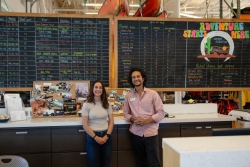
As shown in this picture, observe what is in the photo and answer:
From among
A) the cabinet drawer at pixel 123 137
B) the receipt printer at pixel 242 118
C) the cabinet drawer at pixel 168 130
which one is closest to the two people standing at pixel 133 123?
the cabinet drawer at pixel 123 137

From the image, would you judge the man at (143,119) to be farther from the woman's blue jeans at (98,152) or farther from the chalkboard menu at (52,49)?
the chalkboard menu at (52,49)

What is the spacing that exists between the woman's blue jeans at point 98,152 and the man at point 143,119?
33 centimetres

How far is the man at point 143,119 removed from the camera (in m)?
2.71

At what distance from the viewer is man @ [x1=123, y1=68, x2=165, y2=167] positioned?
2.71 metres

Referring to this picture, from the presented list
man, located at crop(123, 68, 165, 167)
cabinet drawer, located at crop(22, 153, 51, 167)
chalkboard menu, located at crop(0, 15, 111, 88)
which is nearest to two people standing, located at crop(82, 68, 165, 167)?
man, located at crop(123, 68, 165, 167)

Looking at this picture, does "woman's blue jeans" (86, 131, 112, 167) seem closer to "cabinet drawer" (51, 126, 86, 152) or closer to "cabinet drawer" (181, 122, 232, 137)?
"cabinet drawer" (51, 126, 86, 152)

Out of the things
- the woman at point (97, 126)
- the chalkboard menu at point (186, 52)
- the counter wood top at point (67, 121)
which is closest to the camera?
the woman at point (97, 126)

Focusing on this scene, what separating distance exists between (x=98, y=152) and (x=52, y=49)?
5.31ft

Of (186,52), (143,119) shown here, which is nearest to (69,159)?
(143,119)

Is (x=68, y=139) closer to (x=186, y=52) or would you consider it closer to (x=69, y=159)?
(x=69, y=159)

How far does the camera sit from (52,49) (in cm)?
335

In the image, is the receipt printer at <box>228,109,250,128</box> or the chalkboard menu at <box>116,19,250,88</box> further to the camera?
the chalkboard menu at <box>116,19,250,88</box>

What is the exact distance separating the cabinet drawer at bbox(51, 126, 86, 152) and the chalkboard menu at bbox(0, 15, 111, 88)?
818mm

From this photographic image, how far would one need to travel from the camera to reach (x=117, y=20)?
349 centimetres
